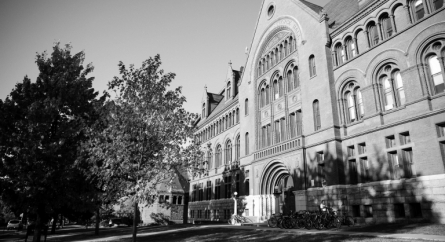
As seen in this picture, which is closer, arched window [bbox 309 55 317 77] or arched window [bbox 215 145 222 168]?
arched window [bbox 309 55 317 77]

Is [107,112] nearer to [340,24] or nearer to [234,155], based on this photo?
[340,24]

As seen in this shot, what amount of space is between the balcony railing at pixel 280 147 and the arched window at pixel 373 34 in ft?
29.9

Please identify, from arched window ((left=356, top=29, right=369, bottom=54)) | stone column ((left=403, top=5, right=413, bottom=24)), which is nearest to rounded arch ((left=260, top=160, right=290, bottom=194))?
arched window ((left=356, top=29, right=369, bottom=54))

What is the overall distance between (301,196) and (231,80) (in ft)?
77.1

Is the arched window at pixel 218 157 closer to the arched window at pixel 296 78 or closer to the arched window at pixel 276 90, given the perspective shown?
the arched window at pixel 276 90

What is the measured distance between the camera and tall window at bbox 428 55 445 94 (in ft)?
57.3

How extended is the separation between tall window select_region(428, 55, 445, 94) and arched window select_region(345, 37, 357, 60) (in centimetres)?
597

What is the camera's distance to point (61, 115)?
67.6 feet

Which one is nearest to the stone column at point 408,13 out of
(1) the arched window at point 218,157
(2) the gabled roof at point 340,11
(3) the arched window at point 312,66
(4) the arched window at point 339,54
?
(2) the gabled roof at point 340,11

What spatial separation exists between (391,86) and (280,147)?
35.8ft

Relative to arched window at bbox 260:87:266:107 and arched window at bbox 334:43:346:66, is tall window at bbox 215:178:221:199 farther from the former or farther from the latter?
arched window at bbox 334:43:346:66

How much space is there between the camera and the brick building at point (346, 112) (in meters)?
17.7

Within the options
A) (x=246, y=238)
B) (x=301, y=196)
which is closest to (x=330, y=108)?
(x=301, y=196)

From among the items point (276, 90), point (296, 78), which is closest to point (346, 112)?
point (296, 78)
